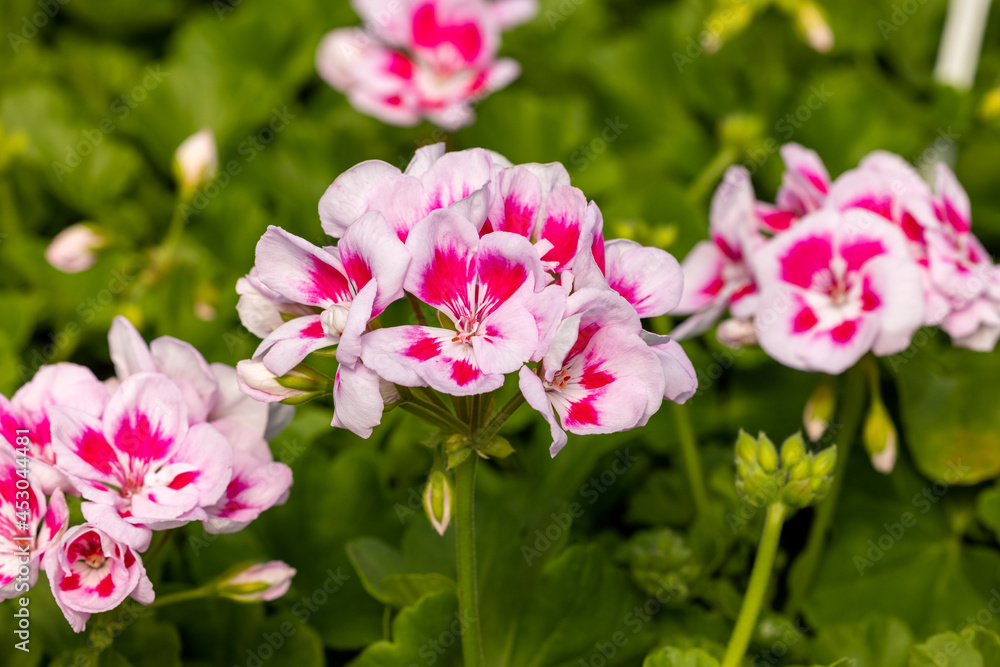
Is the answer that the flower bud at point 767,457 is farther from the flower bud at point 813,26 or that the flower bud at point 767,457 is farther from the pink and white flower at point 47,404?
the flower bud at point 813,26

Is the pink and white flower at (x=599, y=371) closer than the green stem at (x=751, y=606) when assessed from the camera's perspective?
Yes

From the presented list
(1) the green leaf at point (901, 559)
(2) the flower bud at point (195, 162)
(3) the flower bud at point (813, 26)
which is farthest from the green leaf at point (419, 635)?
(3) the flower bud at point (813, 26)

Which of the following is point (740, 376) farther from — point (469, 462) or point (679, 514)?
point (469, 462)

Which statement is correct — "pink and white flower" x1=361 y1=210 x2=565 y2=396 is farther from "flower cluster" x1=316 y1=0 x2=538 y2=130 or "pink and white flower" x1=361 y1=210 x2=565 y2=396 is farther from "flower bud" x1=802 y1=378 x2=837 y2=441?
"flower cluster" x1=316 y1=0 x2=538 y2=130

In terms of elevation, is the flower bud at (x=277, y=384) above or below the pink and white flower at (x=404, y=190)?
below

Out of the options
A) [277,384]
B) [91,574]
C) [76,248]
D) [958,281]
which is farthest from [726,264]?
[76,248]

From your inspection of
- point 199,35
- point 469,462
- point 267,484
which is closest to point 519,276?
point 469,462
